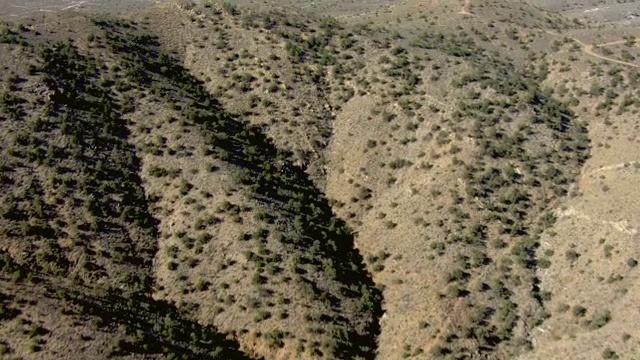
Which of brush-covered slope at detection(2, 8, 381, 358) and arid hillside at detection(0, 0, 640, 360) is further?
brush-covered slope at detection(2, 8, 381, 358)

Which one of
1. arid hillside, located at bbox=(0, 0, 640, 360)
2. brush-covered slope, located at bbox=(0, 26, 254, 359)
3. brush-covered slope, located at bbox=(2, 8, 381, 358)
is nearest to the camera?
brush-covered slope, located at bbox=(0, 26, 254, 359)

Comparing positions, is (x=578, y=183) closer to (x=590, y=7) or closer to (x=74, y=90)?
(x=74, y=90)

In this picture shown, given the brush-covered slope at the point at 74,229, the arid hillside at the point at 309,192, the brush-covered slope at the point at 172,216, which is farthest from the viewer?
the brush-covered slope at the point at 172,216

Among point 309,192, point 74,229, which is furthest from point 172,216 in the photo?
point 309,192

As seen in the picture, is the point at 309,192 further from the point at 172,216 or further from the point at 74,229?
the point at 74,229

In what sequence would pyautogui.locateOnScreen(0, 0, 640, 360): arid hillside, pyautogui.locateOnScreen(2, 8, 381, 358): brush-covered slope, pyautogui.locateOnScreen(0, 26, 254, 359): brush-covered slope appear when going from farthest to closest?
pyautogui.locateOnScreen(2, 8, 381, 358): brush-covered slope, pyautogui.locateOnScreen(0, 0, 640, 360): arid hillside, pyautogui.locateOnScreen(0, 26, 254, 359): brush-covered slope

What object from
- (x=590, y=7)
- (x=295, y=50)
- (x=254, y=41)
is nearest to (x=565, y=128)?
(x=295, y=50)

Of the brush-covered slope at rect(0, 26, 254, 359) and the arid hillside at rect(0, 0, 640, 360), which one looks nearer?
the brush-covered slope at rect(0, 26, 254, 359)

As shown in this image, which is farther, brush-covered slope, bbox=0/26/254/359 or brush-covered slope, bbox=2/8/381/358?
brush-covered slope, bbox=2/8/381/358

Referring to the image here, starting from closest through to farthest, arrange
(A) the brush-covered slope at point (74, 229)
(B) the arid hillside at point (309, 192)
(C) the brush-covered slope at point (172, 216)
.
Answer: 1. (A) the brush-covered slope at point (74, 229)
2. (B) the arid hillside at point (309, 192)
3. (C) the brush-covered slope at point (172, 216)
